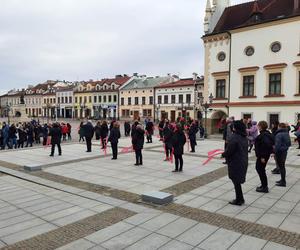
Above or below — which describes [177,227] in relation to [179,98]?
below

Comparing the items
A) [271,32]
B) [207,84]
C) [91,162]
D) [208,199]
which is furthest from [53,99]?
[208,199]

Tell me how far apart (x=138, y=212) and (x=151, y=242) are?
1495mm

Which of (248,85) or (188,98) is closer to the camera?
(248,85)

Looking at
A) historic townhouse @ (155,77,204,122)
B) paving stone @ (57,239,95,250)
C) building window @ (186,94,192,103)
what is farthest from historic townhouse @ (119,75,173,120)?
paving stone @ (57,239,95,250)

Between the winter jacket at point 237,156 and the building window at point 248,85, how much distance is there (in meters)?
A: 23.0

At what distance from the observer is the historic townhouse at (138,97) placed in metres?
64.2

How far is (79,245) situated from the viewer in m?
4.88

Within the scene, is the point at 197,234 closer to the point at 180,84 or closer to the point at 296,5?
A: the point at 296,5

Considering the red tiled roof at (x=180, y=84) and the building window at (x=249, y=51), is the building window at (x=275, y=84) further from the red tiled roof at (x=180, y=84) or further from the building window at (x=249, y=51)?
the red tiled roof at (x=180, y=84)

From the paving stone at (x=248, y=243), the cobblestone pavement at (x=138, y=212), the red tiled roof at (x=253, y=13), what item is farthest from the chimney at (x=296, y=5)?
the paving stone at (x=248, y=243)

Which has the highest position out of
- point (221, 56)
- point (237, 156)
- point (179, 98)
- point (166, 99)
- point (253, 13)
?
point (253, 13)

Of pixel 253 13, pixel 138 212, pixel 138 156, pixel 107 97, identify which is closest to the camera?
pixel 138 212

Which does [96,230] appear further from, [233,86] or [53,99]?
[53,99]

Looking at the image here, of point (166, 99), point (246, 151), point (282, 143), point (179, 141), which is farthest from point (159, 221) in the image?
point (166, 99)
